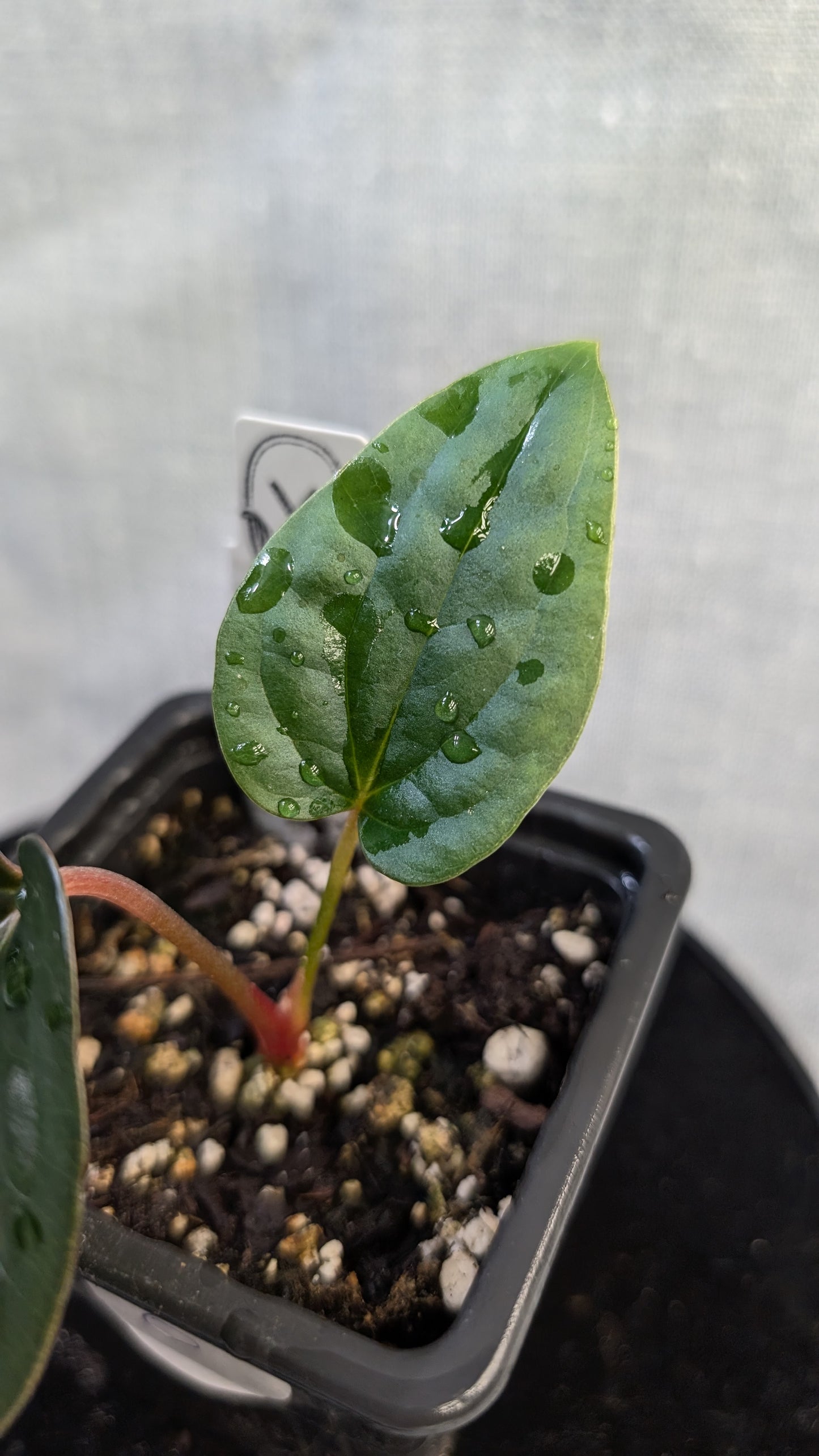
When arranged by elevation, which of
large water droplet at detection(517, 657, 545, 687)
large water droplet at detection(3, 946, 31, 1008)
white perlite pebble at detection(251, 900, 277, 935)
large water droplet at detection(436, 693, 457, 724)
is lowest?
white perlite pebble at detection(251, 900, 277, 935)

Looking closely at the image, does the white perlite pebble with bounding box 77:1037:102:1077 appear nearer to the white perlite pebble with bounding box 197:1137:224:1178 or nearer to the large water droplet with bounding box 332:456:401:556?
the white perlite pebble with bounding box 197:1137:224:1178

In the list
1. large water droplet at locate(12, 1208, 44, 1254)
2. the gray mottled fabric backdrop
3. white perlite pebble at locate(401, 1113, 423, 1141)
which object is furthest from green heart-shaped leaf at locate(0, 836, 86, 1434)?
the gray mottled fabric backdrop

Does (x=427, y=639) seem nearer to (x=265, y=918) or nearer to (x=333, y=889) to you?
(x=333, y=889)

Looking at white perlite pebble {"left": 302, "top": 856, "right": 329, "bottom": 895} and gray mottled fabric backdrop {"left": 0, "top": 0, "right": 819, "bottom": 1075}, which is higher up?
gray mottled fabric backdrop {"left": 0, "top": 0, "right": 819, "bottom": 1075}

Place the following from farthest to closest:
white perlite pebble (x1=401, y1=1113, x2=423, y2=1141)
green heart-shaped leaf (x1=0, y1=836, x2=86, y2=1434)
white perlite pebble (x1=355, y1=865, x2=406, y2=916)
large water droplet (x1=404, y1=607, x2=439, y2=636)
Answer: white perlite pebble (x1=355, y1=865, x2=406, y2=916) → white perlite pebble (x1=401, y1=1113, x2=423, y2=1141) → large water droplet (x1=404, y1=607, x2=439, y2=636) → green heart-shaped leaf (x1=0, y1=836, x2=86, y2=1434)

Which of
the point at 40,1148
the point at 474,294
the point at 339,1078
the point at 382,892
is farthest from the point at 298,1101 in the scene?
the point at 474,294

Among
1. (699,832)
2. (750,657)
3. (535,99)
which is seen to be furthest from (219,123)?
(699,832)

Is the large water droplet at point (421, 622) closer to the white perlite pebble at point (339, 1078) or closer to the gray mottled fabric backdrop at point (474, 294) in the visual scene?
the white perlite pebble at point (339, 1078)
